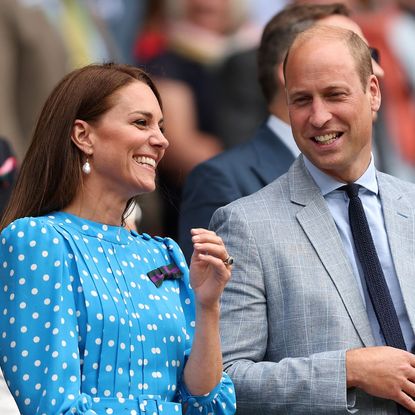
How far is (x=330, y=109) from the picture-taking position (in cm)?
479

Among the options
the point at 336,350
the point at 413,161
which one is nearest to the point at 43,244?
the point at 336,350

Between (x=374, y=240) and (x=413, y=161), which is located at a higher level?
(x=413, y=161)

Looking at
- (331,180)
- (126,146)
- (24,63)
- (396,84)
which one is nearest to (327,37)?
(331,180)

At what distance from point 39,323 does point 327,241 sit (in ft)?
3.76

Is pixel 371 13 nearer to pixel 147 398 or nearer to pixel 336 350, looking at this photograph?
pixel 336 350

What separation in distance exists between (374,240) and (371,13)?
15.8 ft

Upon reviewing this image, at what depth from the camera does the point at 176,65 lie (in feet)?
28.5

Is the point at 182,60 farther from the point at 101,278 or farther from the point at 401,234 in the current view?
the point at 101,278

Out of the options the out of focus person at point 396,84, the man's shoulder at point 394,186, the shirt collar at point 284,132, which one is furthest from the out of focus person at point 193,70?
the man's shoulder at point 394,186

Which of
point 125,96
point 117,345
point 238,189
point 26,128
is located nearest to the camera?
point 117,345

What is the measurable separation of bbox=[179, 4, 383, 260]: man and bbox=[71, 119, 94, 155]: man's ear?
49.6 inches

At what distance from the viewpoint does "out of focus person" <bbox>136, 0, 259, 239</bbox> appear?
8.47 metres

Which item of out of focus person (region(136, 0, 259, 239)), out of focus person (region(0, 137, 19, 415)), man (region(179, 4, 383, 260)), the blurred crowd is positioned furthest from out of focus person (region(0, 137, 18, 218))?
out of focus person (region(136, 0, 259, 239))

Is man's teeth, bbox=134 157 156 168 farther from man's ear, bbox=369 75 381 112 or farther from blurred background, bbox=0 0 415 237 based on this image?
blurred background, bbox=0 0 415 237
